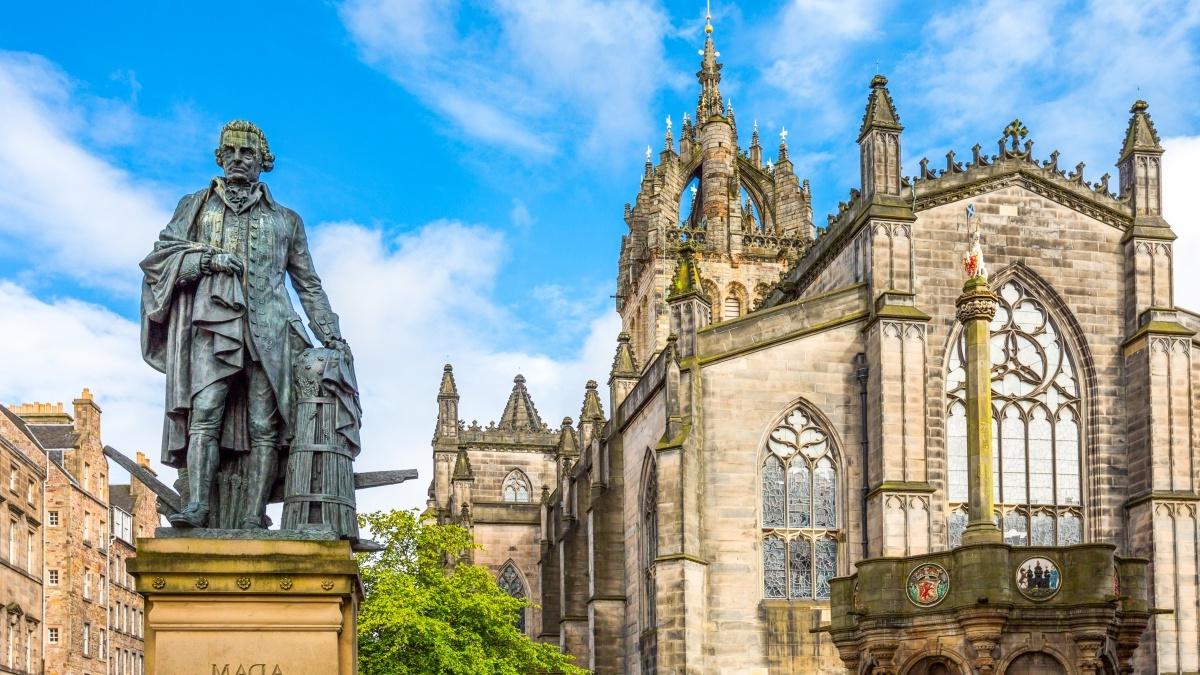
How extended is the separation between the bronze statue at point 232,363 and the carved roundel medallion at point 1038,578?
732 inches

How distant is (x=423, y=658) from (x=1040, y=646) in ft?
51.2

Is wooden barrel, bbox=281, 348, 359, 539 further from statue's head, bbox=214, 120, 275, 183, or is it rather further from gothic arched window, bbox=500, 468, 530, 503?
gothic arched window, bbox=500, 468, 530, 503

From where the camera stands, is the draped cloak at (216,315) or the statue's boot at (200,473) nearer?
the statue's boot at (200,473)

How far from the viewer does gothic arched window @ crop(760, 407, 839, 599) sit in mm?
33156

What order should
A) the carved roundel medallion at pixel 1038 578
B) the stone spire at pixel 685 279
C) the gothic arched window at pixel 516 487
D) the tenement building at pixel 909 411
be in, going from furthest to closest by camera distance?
the gothic arched window at pixel 516 487 < the stone spire at pixel 685 279 < the tenement building at pixel 909 411 < the carved roundel medallion at pixel 1038 578

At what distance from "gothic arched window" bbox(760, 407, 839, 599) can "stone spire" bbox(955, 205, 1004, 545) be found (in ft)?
26.4

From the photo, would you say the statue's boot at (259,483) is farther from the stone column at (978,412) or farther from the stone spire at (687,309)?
the stone spire at (687,309)

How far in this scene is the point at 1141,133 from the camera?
117ft

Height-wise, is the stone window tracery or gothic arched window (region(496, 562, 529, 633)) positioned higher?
the stone window tracery

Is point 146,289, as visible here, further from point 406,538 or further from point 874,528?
point 406,538

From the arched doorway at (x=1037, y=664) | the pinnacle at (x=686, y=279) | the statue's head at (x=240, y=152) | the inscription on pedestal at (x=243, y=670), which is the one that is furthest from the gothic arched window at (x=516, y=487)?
the inscription on pedestal at (x=243, y=670)

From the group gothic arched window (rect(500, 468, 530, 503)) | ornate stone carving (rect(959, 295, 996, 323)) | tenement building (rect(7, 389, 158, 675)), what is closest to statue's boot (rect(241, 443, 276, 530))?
ornate stone carving (rect(959, 295, 996, 323))

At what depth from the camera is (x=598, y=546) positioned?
39219 mm

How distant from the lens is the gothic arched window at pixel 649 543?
36062mm
